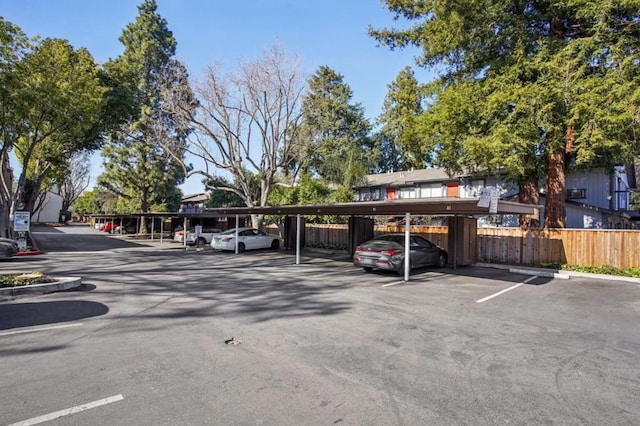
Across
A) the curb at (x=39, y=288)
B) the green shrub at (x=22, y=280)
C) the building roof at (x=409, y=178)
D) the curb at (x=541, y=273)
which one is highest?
the building roof at (x=409, y=178)

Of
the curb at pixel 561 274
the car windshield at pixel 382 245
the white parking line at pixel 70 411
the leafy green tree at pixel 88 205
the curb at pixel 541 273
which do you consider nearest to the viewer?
the white parking line at pixel 70 411

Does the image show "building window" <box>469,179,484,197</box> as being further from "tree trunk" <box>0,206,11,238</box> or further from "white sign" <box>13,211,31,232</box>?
"tree trunk" <box>0,206,11,238</box>

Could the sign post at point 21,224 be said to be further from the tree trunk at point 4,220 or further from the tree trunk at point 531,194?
the tree trunk at point 531,194

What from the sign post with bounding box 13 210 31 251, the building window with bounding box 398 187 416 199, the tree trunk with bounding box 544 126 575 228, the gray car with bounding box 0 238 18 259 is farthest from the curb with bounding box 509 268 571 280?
the sign post with bounding box 13 210 31 251

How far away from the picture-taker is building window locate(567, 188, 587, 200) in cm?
2323

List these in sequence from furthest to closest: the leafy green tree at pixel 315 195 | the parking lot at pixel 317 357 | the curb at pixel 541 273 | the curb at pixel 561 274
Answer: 1. the leafy green tree at pixel 315 195
2. the curb at pixel 541 273
3. the curb at pixel 561 274
4. the parking lot at pixel 317 357

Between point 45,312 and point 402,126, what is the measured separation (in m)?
31.9

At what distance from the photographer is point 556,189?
15.4 meters

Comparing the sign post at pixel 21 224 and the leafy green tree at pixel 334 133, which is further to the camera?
the leafy green tree at pixel 334 133

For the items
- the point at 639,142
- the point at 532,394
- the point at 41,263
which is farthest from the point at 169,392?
the point at 639,142

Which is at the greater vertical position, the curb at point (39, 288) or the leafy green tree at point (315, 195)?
the leafy green tree at point (315, 195)

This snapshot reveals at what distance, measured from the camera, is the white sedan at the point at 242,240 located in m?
20.6

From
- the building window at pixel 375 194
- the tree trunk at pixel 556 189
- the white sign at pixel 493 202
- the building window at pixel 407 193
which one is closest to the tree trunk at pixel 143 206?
the building window at pixel 375 194

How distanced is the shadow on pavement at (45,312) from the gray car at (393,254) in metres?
8.10
